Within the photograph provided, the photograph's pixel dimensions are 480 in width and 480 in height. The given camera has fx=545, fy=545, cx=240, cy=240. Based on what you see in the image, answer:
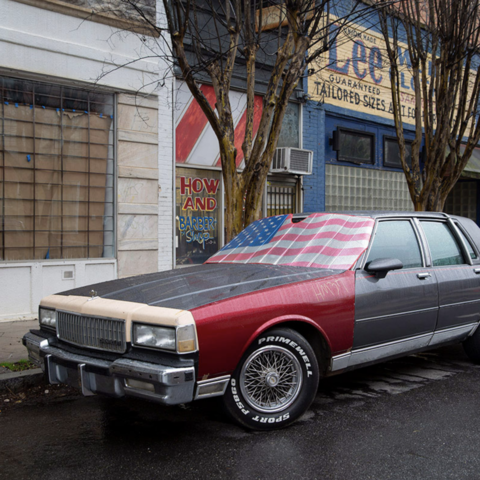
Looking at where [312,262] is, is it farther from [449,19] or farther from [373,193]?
[373,193]

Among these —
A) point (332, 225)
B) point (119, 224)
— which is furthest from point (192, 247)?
point (332, 225)

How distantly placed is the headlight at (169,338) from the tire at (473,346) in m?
3.45

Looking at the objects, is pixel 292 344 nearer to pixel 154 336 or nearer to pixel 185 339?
pixel 185 339

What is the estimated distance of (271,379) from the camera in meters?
3.71

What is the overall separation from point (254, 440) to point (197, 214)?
7084 millimetres

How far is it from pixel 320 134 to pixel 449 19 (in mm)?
4219

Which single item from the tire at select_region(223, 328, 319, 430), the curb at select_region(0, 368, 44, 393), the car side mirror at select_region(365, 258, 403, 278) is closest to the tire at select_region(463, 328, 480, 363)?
the car side mirror at select_region(365, 258, 403, 278)

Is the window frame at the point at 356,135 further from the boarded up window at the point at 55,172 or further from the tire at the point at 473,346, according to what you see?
the tire at the point at 473,346

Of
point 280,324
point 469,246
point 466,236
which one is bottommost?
point 280,324

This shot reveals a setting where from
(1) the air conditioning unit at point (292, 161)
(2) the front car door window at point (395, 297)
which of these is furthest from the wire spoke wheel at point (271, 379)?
(1) the air conditioning unit at point (292, 161)

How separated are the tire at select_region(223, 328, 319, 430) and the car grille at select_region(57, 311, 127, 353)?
791 mm

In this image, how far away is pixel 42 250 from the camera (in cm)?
838

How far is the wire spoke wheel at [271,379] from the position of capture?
3658mm

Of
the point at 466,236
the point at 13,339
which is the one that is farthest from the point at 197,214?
the point at 466,236
